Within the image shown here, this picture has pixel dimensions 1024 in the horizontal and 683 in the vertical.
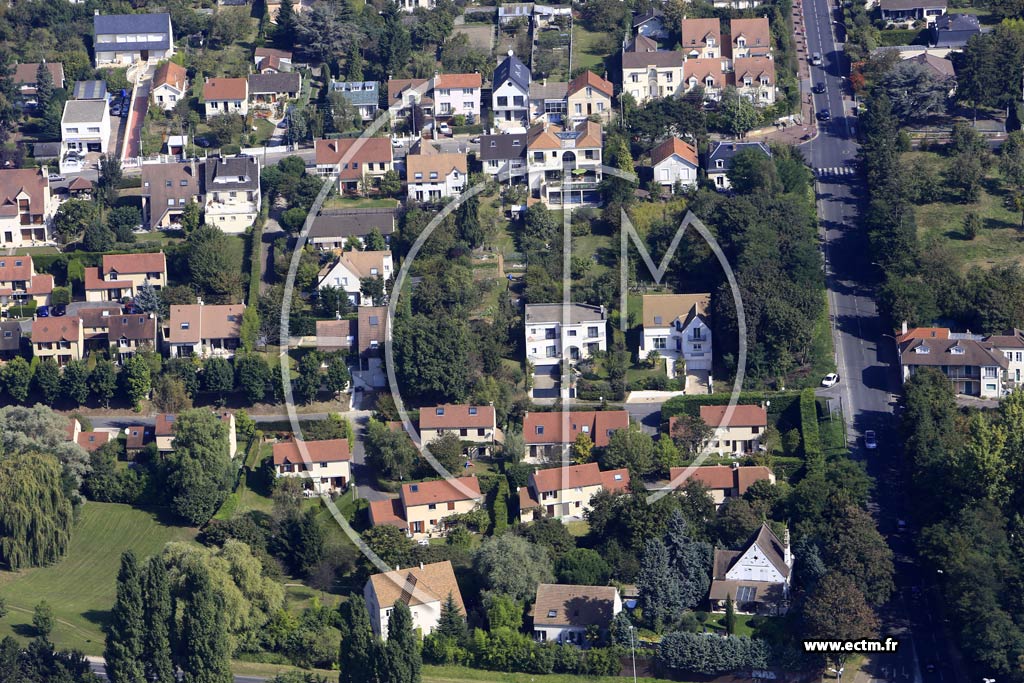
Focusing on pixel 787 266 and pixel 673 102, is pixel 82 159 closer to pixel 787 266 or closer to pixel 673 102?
pixel 673 102

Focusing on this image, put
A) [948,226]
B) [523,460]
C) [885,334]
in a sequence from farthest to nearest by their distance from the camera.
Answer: [948,226] → [885,334] → [523,460]

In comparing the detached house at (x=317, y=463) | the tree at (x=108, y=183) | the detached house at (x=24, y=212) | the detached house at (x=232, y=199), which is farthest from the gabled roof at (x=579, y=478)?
the detached house at (x=24, y=212)

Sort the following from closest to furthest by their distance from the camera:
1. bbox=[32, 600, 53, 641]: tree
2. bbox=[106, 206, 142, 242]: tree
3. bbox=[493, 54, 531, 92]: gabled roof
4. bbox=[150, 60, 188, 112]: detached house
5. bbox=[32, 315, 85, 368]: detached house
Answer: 1. bbox=[32, 600, 53, 641]: tree
2. bbox=[32, 315, 85, 368]: detached house
3. bbox=[106, 206, 142, 242]: tree
4. bbox=[493, 54, 531, 92]: gabled roof
5. bbox=[150, 60, 188, 112]: detached house

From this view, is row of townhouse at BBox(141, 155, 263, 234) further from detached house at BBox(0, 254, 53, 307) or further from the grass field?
the grass field

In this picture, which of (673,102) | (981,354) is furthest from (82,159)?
(981,354)

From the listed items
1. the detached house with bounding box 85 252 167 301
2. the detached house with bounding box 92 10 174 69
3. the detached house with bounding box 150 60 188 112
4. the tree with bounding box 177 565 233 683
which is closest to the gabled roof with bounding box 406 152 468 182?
the detached house with bounding box 85 252 167 301

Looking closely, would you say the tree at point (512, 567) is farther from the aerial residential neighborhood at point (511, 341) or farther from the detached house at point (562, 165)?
the detached house at point (562, 165)
